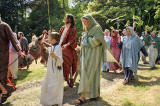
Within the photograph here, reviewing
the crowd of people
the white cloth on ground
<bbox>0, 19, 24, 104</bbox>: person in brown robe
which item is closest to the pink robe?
the white cloth on ground

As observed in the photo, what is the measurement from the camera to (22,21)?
2433 centimetres

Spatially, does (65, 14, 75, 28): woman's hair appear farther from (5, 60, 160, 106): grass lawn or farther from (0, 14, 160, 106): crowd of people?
(5, 60, 160, 106): grass lawn

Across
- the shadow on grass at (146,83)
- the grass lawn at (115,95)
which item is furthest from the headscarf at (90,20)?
the shadow on grass at (146,83)

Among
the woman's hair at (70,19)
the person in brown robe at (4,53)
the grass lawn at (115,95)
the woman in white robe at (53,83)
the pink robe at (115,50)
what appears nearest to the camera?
the woman in white robe at (53,83)

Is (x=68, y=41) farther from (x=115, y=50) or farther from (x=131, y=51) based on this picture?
(x=115, y=50)

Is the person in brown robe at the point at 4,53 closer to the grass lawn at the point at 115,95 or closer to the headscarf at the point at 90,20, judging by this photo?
the grass lawn at the point at 115,95

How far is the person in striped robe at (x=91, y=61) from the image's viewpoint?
4.79 m

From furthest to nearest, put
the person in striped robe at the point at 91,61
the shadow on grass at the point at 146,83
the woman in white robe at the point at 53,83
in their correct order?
the shadow on grass at the point at 146,83, the person in striped robe at the point at 91,61, the woman in white robe at the point at 53,83

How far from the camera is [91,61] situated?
4824mm

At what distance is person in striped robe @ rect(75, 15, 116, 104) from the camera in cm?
479

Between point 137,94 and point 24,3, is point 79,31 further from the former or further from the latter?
point 137,94

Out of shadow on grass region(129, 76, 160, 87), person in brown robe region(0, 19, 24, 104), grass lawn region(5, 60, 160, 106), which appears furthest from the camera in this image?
shadow on grass region(129, 76, 160, 87)

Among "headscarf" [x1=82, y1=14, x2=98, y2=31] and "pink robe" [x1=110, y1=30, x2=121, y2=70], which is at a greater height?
"headscarf" [x1=82, y1=14, x2=98, y2=31]

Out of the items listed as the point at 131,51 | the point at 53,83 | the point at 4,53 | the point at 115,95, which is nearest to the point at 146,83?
the point at 131,51
